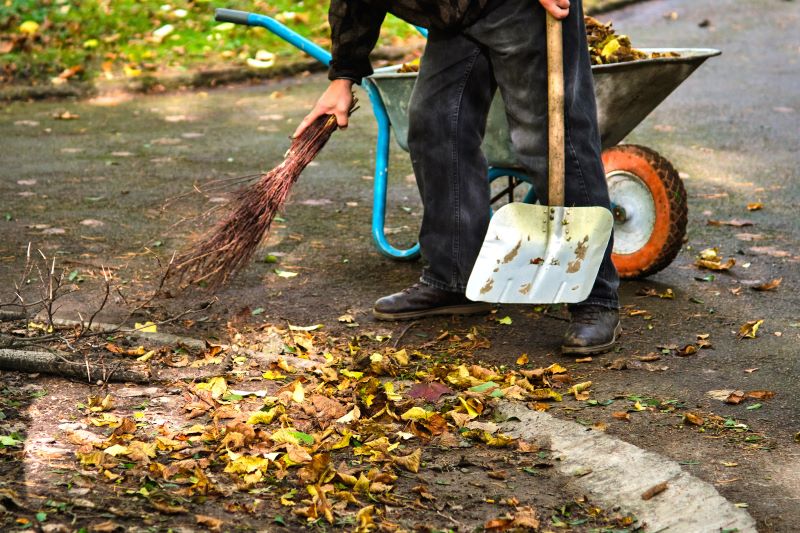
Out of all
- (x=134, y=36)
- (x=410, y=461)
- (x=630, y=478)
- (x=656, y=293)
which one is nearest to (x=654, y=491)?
(x=630, y=478)

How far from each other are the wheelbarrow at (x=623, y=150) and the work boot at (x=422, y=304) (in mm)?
478

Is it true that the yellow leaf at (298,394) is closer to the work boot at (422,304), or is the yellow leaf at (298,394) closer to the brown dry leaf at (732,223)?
the work boot at (422,304)

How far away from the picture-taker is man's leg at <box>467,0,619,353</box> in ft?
10.7

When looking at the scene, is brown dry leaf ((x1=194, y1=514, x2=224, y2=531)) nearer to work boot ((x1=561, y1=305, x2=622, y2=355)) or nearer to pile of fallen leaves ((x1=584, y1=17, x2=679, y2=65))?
work boot ((x1=561, y1=305, x2=622, y2=355))

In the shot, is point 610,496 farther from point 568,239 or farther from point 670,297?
point 670,297

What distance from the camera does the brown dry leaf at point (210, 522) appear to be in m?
2.22

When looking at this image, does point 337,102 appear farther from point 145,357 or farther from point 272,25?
point 145,357

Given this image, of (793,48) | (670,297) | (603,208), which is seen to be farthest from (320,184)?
(793,48)

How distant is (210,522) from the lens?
7.29 ft

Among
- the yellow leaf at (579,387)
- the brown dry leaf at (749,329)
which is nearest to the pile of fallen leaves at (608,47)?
the brown dry leaf at (749,329)

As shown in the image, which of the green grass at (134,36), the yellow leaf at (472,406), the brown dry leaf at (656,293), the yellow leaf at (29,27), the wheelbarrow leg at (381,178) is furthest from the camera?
the yellow leaf at (29,27)

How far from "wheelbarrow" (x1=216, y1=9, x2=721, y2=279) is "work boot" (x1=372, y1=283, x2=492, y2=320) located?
478mm

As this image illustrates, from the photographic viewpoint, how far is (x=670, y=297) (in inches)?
158

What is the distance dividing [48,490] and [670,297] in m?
2.46
